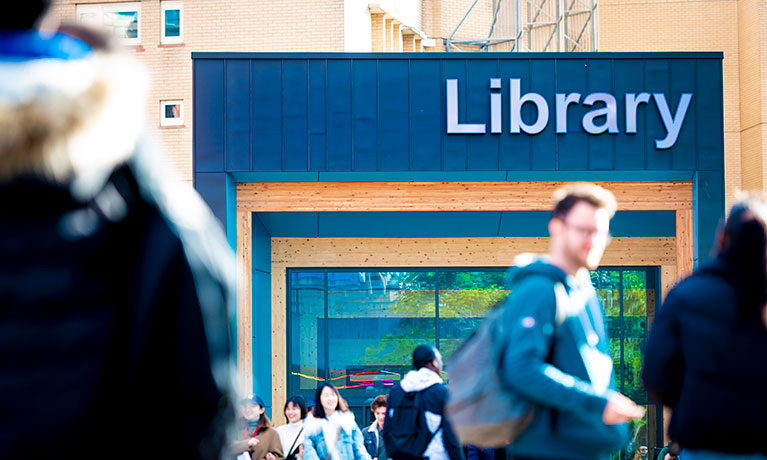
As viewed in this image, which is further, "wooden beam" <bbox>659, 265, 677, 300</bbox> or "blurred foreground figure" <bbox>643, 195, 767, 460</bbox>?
"wooden beam" <bbox>659, 265, 677, 300</bbox>

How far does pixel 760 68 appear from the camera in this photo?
67.8 feet

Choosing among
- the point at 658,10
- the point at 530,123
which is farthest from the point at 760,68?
the point at 530,123

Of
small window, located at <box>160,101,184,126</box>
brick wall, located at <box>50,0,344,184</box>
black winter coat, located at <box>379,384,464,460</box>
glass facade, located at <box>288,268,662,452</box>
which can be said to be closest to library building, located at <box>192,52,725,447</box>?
glass facade, located at <box>288,268,662,452</box>

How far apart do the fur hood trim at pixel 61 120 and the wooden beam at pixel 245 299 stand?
12.6m

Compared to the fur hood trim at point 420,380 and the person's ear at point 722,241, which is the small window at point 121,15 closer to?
the fur hood trim at point 420,380

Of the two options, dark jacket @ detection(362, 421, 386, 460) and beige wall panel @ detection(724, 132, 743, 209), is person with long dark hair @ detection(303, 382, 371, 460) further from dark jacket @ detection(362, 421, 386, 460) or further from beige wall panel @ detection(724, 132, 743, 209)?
beige wall panel @ detection(724, 132, 743, 209)

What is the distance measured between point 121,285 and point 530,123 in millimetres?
13416

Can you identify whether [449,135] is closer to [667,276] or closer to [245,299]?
[245,299]

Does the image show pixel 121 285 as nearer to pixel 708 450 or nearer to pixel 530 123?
pixel 708 450

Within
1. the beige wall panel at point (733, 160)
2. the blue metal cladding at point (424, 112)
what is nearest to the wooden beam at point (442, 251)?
the blue metal cladding at point (424, 112)

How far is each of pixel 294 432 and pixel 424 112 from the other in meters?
5.97

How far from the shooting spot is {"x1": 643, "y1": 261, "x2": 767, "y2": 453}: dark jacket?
3.29 meters

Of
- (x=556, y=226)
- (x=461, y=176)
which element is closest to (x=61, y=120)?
(x=556, y=226)

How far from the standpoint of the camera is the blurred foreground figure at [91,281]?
3.69 ft
